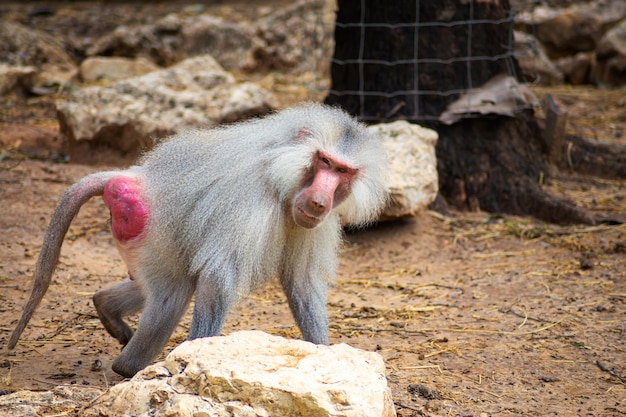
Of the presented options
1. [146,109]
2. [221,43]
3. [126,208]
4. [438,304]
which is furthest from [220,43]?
[126,208]

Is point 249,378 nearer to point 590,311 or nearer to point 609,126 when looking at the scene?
point 590,311

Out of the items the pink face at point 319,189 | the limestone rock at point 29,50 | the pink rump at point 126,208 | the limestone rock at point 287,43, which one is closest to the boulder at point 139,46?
the limestone rock at point 29,50

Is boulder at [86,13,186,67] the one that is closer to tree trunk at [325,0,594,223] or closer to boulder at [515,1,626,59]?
tree trunk at [325,0,594,223]

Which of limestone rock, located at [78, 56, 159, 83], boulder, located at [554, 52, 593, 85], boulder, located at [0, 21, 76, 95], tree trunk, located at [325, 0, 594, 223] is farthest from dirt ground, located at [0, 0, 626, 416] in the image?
boulder, located at [554, 52, 593, 85]

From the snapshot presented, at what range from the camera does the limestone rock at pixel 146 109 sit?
22.9 ft

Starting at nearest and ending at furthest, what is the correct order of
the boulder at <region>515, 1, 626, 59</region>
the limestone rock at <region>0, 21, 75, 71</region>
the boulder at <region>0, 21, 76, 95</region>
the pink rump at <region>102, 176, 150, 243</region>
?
the pink rump at <region>102, 176, 150, 243</region>
the boulder at <region>0, 21, 76, 95</region>
the limestone rock at <region>0, 21, 75, 71</region>
the boulder at <region>515, 1, 626, 59</region>

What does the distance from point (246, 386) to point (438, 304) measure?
254 cm

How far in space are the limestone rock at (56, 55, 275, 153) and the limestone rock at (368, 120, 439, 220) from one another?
5.37 feet

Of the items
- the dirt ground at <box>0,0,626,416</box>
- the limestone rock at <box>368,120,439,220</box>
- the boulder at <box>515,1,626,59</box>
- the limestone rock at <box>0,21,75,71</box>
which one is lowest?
the dirt ground at <box>0,0,626,416</box>

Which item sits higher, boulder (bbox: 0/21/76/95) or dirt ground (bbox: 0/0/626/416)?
boulder (bbox: 0/21/76/95)

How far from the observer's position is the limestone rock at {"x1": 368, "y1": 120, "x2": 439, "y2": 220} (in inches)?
235

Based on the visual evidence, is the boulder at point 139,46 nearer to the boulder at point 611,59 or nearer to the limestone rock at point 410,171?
the limestone rock at point 410,171

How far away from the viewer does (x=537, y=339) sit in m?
4.50

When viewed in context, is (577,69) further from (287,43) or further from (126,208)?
(126,208)
